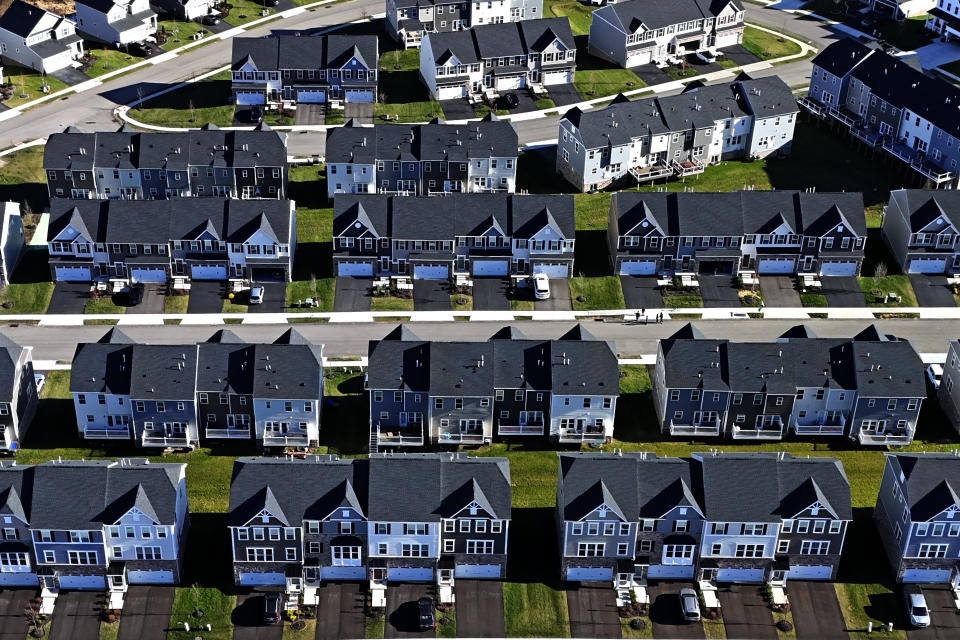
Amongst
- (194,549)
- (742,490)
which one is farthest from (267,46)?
(742,490)

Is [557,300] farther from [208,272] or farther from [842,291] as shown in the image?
Answer: [208,272]

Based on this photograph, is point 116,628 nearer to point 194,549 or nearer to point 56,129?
point 194,549

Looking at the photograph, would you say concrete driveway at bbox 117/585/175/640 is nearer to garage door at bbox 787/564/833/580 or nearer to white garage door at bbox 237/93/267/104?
garage door at bbox 787/564/833/580

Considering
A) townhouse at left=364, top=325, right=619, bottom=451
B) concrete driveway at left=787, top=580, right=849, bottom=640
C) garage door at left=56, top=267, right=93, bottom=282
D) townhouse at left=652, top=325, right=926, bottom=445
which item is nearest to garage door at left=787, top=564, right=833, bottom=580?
concrete driveway at left=787, top=580, right=849, bottom=640

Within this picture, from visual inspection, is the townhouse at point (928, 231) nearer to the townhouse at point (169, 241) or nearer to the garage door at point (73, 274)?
the townhouse at point (169, 241)

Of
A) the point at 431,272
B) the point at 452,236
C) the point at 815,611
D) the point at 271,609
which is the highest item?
the point at 452,236

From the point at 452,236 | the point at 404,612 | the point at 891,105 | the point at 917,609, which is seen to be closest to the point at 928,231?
the point at 891,105

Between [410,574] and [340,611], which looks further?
[410,574]
